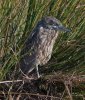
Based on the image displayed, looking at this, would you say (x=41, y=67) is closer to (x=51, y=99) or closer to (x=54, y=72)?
(x=54, y=72)

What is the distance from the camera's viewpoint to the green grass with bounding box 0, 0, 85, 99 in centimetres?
308

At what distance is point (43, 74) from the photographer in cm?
332

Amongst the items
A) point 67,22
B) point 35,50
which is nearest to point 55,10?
point 67,22

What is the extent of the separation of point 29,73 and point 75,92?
41 cm

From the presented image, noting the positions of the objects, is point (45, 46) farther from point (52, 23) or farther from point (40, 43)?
point (52, 23)

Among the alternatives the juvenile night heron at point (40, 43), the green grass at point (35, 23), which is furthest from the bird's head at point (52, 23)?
the green grass at point (35, 23)

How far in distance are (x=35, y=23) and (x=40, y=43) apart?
0.26 meters

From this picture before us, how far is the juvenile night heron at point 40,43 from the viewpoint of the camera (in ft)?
10.7

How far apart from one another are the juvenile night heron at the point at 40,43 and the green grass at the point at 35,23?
6 centimetres

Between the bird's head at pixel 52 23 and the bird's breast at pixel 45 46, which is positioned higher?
the bird's head at pixel 52 23

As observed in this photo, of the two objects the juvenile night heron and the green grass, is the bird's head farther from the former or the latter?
the green grass

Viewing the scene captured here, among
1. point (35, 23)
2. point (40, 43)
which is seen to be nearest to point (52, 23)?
point (40, 43)

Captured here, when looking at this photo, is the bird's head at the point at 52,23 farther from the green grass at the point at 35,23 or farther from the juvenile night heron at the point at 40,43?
the green grass at the point at 35,23

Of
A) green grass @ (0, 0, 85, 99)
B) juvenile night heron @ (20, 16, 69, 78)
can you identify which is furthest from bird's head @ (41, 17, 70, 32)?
green grass @ (0, 0, 85, 99)
